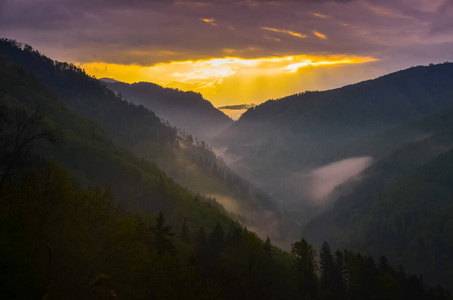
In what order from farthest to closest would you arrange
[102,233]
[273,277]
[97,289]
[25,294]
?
1. [273,277]
2. [102,233]
3. [97,289]
4. [25,294]

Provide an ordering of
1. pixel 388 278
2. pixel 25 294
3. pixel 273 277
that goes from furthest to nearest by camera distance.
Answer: pixel 388 278 → pixel 273 277 → pixel 25 294

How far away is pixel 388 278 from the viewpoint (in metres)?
87.7

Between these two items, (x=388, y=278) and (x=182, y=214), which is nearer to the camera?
(x=388, y=278)

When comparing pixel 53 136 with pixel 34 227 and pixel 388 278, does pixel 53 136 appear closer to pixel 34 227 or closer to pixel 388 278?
pixel 34 227

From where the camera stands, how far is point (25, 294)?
86.6 feet

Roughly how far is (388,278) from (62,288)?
7187cm

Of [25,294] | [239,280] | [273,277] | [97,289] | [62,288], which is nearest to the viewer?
[25,294]

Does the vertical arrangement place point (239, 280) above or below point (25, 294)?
below

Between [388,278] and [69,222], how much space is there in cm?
7059

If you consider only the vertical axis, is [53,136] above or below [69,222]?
above

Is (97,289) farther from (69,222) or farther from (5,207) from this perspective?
(5,207)

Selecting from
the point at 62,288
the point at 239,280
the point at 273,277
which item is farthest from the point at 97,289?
the point at 273,277

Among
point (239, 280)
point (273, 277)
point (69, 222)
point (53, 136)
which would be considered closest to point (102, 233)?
point (69, 222)

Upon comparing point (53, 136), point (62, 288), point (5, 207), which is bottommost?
point (62, 288)
